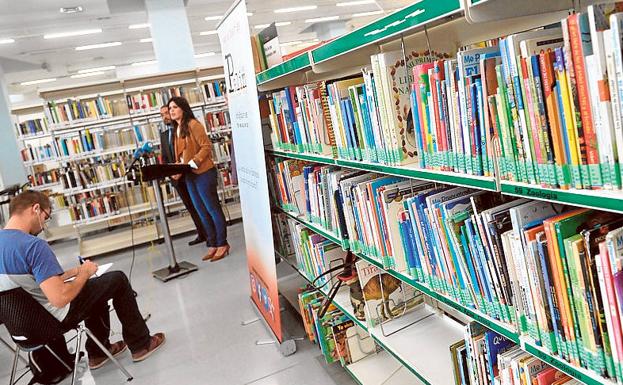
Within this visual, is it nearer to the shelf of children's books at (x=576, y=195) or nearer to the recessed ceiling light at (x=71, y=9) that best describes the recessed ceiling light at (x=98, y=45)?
the recessed ceiling light at (x=71, y=9)

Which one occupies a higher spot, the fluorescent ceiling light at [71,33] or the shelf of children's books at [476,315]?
the fluorescent ceiling light at [71,33]

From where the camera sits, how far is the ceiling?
7969 millimetres

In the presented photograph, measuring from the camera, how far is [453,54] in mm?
1740

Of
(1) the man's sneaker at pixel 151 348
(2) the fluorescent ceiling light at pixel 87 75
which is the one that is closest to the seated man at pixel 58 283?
(1) the man's sneaker at pixel 151 348

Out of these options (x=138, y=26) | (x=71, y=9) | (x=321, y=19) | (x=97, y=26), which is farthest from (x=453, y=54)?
(x=321, y=19)

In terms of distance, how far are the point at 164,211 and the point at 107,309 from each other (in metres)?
1.61

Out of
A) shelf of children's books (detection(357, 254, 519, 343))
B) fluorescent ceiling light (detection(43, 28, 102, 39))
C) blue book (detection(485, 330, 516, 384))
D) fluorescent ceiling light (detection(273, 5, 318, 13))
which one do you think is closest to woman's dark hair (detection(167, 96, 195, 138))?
shelf of children's books (detection(357, 254, 519, 343))

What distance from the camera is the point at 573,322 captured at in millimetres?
1042

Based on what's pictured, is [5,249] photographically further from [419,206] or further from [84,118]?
[84,118]

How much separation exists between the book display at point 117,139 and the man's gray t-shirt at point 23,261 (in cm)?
387

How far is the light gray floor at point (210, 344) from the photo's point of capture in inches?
111

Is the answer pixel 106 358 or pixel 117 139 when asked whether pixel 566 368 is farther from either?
pixel 117 139

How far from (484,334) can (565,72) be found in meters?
0.82

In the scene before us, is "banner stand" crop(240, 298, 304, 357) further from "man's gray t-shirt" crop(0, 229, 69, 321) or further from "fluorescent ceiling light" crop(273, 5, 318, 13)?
"fluorescent ceiling light" crop(273, 5, 318, 13)
